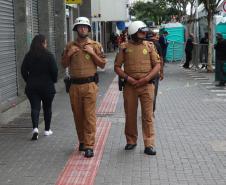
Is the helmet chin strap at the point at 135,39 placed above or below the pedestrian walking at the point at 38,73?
above

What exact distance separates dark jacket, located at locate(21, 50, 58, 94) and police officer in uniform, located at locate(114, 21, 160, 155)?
4.46 ft

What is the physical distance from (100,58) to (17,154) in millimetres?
1794

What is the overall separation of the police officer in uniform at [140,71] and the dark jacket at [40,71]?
4.46ft

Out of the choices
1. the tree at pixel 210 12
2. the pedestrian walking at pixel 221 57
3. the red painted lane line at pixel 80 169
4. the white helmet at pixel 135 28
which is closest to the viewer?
the red painted lane line at pixel 80 169

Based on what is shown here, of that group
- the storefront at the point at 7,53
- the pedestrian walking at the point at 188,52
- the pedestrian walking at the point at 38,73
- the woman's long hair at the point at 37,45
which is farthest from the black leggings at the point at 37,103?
the pedestrian walking at the point at 188,52

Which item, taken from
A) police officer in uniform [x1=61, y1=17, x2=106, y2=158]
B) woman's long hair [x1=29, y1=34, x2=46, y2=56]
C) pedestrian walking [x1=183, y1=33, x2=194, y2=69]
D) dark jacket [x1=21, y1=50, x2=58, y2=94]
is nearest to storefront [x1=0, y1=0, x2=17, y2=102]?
dark jacket [x1=21, y1=50, x2=58, y2=94]

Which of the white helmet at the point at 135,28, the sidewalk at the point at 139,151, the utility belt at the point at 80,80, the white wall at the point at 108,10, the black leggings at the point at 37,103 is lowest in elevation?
the sidewalk at the point at 139,151

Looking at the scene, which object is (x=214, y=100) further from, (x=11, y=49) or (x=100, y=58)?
(x=100, y=58)

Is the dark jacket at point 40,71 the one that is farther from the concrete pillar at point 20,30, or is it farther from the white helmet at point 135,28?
the concrete pillar at point 20,30

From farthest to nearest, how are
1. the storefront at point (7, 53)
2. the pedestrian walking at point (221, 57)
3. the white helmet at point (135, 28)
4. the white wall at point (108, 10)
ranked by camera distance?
the white wall at point (108, 10) → the pedestrian walking at point (221, 57) → the storefront at point (7, 53) → the white helmet at point (135, 28)

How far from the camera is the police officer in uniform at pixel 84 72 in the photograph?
736 centimetres

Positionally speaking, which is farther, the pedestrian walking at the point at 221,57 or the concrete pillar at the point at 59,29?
the concrete pillar at the point at 59,29

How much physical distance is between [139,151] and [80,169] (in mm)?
1262

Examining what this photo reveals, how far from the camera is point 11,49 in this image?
12.0 m
